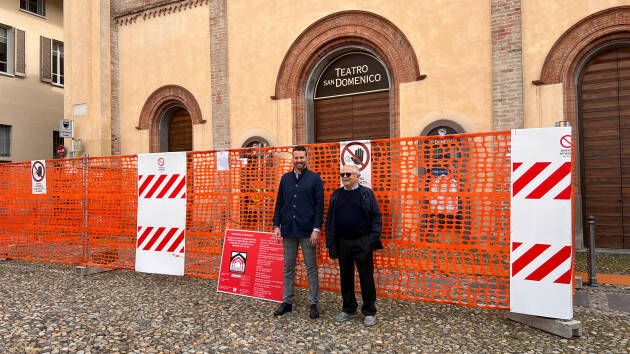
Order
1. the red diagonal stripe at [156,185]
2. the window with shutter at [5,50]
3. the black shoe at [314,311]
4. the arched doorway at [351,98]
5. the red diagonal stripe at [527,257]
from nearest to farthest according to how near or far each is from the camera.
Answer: the red diagonal stripe at [527,257], the black shoe at [314,311], the red diagonal stripe at [156,185], the arched doorway at [351,98], the window with shutter at [5,50]

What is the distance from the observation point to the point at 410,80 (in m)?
9.73

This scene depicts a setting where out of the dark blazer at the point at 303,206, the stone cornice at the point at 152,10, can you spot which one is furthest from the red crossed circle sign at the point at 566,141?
the stone cornice at the point at 152,10

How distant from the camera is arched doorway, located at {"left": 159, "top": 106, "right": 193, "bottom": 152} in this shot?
13445 millimetres

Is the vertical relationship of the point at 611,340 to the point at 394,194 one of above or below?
below

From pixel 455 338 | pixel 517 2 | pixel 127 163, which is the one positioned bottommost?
pixel 455 338

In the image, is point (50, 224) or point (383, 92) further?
point (383, 92)

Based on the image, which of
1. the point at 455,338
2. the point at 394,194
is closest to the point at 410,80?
the point at 394,194

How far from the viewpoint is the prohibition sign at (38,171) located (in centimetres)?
786

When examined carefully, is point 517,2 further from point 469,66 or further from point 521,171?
point 521,171

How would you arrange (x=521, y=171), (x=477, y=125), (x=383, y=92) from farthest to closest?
(x=383, y=92)
(x=477, y=125)
(x=521, y=171)

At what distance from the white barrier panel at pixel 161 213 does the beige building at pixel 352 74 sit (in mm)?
5079

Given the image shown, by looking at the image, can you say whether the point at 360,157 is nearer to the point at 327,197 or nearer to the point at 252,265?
the point at 327,197

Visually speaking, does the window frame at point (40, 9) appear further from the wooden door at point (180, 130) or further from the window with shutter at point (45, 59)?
the wooden door at point (180, 130)

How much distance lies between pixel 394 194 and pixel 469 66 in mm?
5492
